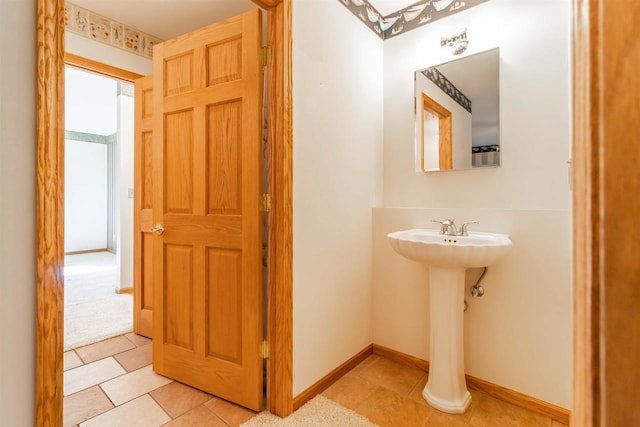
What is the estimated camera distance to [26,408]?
0.76 m

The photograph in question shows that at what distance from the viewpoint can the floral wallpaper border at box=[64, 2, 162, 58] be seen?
2248mm

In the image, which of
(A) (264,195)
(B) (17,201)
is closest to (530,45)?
(A) (264,195)

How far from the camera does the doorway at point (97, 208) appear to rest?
2973mm

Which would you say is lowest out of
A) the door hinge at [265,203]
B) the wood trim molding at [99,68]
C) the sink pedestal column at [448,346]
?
the sink pedestal column at [448,346]

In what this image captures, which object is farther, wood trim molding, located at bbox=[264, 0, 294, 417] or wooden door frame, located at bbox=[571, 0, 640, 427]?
wood trim molding, located at bbox=[264, 0, 294, 417]

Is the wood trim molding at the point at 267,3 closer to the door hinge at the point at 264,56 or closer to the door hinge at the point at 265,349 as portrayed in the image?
the door hinge at the point at 264,56

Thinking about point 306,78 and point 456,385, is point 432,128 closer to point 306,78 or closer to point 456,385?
point 306,78

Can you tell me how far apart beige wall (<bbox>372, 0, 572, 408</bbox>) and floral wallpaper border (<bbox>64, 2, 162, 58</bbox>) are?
219 cm

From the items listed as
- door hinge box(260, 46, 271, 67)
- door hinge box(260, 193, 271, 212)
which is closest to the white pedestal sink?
door hinge box(260, 193, 271, 212)

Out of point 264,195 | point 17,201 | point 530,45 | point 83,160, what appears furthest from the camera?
point 83,160

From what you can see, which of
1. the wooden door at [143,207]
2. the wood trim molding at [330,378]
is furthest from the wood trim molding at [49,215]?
the wooden door at [143,207]

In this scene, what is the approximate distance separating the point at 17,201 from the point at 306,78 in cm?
138

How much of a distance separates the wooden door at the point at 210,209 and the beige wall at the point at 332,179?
0.74ft

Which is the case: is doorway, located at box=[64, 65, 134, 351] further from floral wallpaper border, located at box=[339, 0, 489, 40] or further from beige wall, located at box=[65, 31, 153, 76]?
floral wallpaper border, located at box=[339, 0, 489, 40]
